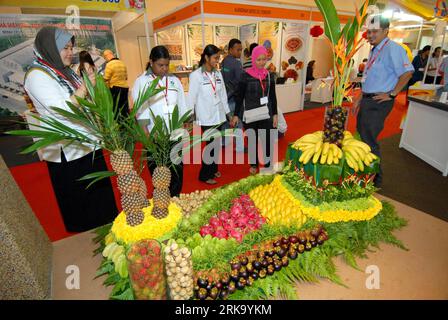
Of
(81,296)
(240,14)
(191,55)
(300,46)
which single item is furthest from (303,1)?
(81,296)

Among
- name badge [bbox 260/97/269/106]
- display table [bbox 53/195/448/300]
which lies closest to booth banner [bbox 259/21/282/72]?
name badge [bbox 260/97/269/106]

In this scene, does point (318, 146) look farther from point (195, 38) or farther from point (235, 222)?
point (195, 38)

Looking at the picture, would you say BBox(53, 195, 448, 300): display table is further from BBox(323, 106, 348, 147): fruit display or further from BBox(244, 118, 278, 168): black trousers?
BBox(244, 118, 278, 168): black trousers

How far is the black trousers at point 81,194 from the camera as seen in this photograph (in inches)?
75.5

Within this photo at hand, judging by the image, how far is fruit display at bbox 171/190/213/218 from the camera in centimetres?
163

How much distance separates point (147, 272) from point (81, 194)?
138 cm

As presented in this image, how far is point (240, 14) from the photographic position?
15.0ft

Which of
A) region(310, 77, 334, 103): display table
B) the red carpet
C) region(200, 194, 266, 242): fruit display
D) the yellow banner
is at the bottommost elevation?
the red carpet

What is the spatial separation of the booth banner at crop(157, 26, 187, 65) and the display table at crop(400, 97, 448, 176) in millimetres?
5571

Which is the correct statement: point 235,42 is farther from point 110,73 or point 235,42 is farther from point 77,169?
point 77,169

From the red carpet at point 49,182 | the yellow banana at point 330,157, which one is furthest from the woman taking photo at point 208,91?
the yellow banana at point 330,157

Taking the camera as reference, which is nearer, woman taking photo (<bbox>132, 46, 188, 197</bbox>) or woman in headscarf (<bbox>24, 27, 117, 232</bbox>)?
woman in headscarf (<bbox>24, 27, 117, 232</bbox>)

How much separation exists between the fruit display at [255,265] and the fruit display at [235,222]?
14 centimetres

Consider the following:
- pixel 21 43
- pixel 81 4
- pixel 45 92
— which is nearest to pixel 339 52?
pixel 45 92
